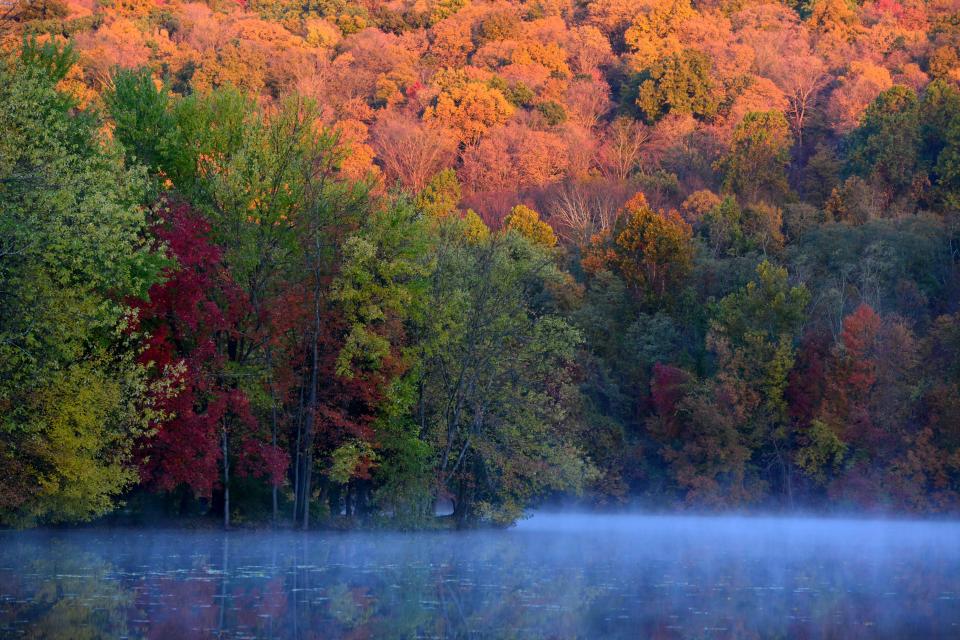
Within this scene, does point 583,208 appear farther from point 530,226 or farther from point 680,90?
point 680,90

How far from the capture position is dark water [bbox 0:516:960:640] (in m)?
18.4

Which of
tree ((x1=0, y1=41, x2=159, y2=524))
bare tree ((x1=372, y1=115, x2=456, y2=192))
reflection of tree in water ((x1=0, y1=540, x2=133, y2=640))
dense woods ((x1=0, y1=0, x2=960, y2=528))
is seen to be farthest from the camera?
bare tree ((x1=372, y1=115, x2=456, y2=192))

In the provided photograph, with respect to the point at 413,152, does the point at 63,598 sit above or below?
below

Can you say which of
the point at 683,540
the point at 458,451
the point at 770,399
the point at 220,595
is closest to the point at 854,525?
the point at 770,399

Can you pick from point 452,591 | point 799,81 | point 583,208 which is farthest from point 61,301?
point 799,81

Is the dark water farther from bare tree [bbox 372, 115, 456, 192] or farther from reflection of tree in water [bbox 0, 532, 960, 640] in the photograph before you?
bare tree [bbox 372, 115, 456, 192]

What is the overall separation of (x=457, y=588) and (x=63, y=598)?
309 inches

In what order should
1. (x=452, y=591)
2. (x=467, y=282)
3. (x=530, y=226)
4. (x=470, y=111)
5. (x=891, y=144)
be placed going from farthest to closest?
(x=470, y=111) < (x=891, y=144) < (x=530, y=226) < (x=467, y=282) < (x=452, y=591)

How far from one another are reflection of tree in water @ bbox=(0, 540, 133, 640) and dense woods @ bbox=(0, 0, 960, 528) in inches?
184

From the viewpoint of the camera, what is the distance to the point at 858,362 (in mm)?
59750

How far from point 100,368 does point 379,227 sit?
46.7 ft

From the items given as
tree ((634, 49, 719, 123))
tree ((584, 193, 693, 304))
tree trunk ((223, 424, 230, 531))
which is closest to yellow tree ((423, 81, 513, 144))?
tree ((634, 49, 719, 123))

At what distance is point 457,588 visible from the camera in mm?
24328

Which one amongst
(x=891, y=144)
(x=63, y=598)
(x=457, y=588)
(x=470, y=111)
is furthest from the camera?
(x=470, y=111)
